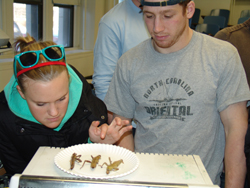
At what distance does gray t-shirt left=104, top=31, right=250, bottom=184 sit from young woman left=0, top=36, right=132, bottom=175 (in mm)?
173

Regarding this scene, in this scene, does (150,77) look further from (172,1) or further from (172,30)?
(172,1)

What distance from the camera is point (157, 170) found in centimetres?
87

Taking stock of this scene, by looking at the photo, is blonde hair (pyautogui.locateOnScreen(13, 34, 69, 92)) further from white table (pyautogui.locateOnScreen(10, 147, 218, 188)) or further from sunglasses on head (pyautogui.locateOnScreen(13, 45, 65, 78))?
white table (pyautogui.locateOnScreen(10, 147, 218, 188))

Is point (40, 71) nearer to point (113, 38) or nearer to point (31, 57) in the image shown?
point (31, 57)

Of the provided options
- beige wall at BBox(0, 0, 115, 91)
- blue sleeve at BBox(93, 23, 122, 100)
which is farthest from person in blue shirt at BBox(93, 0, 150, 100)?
beige wall at BBox(0, 0, 115, 91)

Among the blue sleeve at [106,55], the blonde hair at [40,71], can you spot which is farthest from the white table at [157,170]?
the blue sleeve at [106,55]

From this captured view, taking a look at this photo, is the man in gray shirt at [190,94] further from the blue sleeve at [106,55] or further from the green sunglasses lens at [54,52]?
the blue sleeve at [106,55]

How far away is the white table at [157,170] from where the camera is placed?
0.81 m

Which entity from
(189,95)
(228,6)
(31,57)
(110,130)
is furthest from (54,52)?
(228,6)

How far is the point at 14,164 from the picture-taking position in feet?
4.52

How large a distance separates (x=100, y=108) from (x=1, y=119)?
46 centimetres

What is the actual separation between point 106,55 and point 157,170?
112 cm

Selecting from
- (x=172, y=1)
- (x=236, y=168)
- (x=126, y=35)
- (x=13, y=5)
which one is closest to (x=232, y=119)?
(x=236, y=168)

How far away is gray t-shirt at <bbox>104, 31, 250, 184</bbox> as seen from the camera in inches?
50.3
